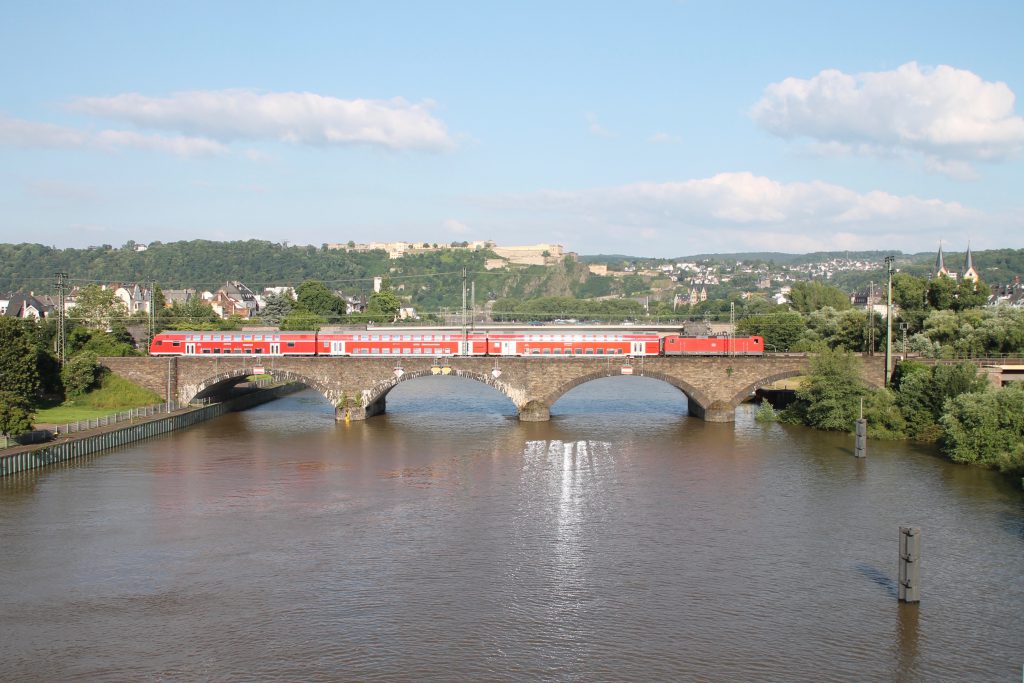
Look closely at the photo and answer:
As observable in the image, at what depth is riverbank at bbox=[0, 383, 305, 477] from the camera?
41.6 m

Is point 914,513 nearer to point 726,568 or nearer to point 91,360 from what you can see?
point 726,568

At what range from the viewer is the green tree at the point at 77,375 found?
194 ft

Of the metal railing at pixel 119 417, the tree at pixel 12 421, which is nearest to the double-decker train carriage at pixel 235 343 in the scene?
the metal railing at pixel 119 417

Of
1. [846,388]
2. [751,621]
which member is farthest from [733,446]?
[751,621]

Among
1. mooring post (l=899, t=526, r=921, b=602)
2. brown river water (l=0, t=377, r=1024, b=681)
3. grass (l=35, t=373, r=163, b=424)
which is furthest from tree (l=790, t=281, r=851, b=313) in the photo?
mooring post (l=899, t=526, r=921, b=602)

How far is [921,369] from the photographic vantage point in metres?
52.0

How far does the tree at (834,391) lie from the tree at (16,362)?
44441 millimetres

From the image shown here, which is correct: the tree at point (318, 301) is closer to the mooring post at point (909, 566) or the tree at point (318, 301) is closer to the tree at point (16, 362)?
the tree at point (16, 362)

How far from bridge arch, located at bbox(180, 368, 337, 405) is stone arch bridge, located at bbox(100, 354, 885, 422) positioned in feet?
0.27

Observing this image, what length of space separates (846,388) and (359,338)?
101 ft

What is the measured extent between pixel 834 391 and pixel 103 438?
39.6 m

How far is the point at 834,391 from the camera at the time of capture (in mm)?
53875

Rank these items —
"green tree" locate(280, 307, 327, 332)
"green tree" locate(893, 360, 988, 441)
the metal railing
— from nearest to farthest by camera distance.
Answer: the metal railing
"green tree" locate(893, 360, 988, 441)
"green tree" locate(280, 307, 327, 332)

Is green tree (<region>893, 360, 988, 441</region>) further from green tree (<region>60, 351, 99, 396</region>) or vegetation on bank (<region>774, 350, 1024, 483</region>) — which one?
green tree (<region>60, 351, 99, 396</region>)
